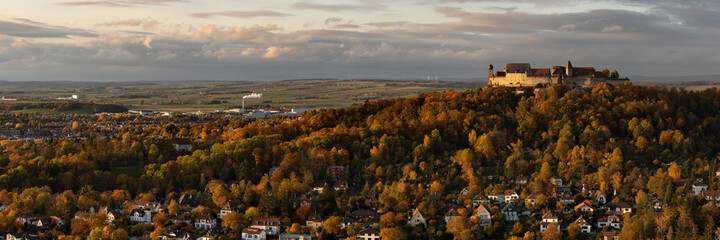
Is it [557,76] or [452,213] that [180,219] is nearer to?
[452,213]

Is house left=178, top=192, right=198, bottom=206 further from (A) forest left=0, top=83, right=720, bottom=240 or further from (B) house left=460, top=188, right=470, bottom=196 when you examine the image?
(B) house left=460, top=188, right=470, bottom=196

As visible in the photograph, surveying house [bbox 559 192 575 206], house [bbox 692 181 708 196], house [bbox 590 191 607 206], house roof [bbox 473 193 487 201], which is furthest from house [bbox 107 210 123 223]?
house [bbox 692 181 708 196]

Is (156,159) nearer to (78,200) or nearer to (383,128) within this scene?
(78,200)

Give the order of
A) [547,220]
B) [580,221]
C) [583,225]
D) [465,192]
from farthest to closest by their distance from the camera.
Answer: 1. [465,192]
2. [547,220]
3. [580,221]
4. [583,225]

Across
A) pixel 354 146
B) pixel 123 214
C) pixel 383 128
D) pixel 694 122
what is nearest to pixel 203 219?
pixel 123 214

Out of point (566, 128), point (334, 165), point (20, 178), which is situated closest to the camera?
point (20, 178)

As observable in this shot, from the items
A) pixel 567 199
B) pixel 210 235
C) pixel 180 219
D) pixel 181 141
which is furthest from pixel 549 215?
pixel 181 141

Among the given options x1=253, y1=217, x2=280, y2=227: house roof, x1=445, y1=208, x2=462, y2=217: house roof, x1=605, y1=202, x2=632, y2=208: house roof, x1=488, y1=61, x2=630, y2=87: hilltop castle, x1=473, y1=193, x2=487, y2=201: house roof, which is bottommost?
x1=253, y1=217, x2=280, y2=227: house roof
